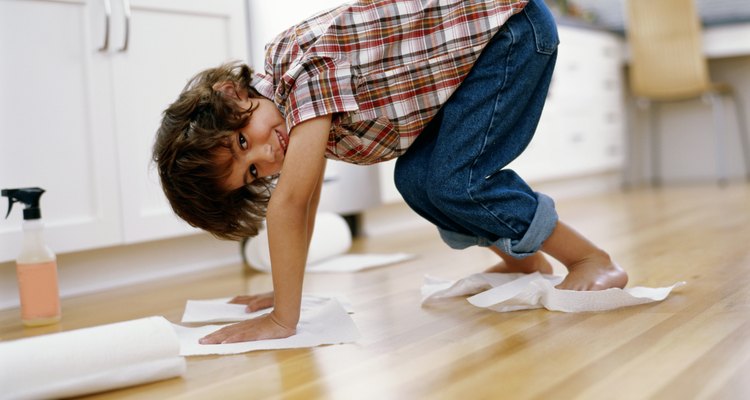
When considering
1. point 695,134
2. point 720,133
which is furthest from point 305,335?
point 695,134

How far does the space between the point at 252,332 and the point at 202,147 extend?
0.26 meters

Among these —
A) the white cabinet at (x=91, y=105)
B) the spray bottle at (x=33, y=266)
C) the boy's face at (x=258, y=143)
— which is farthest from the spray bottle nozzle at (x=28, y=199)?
the boy's face at (x=258, y=143)

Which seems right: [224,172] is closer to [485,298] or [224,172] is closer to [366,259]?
[485,298]

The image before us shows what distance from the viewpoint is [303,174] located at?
3.62ft

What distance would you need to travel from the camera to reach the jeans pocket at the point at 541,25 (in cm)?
132

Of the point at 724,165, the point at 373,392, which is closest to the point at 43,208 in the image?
the point at 373,392

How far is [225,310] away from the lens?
4.58 feet

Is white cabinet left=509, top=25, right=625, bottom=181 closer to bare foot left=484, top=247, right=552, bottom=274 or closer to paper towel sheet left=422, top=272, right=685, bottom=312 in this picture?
bare foot left=484, top=247, right=552, bottom=274

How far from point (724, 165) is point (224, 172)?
140 inches

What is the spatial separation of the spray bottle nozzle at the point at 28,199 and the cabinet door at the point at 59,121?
0.19 m

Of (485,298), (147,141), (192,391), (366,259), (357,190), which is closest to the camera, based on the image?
(192,391)

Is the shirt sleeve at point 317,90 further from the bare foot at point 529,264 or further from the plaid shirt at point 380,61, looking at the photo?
the bare foot at point 529,264

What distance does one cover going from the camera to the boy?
1.14m

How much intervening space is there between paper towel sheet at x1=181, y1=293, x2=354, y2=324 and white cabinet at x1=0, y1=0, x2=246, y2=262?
1.13ft
